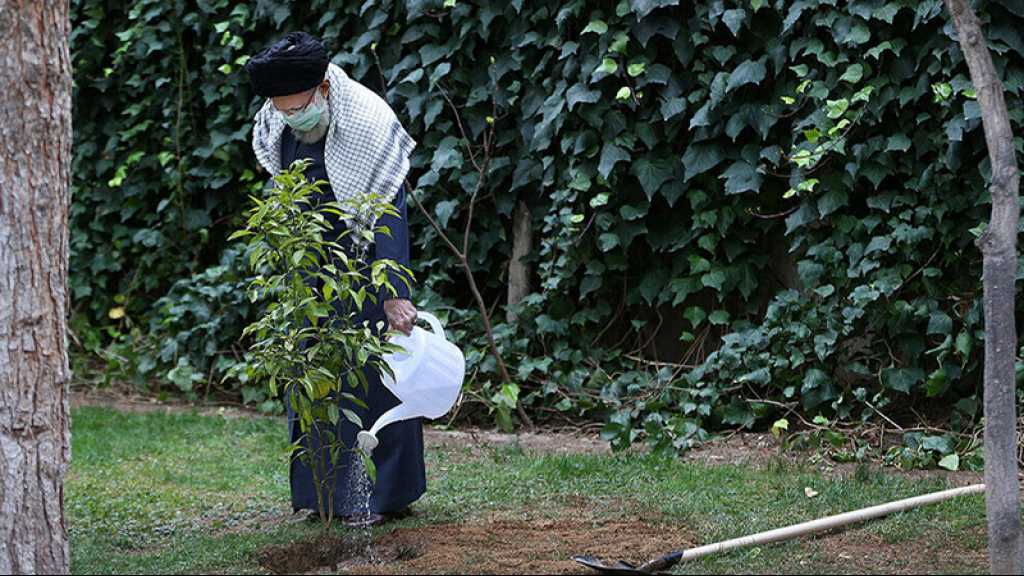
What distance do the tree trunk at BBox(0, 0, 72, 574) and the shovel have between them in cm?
138

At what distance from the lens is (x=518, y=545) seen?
3721 mm

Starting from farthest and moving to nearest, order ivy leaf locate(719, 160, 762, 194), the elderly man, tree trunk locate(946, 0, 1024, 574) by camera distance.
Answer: ivy leaf locate(719, 160, 762, 194) → the elderly man → tree trunk locate(946, 0, 1024, 574)

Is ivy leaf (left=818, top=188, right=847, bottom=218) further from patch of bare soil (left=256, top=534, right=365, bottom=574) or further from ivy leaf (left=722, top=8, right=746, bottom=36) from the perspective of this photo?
patch of bare soil (left=256, top=534, right=365, bottom=574)

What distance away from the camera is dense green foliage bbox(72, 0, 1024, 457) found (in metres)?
4.97

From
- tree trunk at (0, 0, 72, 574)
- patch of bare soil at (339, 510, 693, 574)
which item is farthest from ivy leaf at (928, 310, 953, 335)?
tree trunk at (0, 0, 72, 574)

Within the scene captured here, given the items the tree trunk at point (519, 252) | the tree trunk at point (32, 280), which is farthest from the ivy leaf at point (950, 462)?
the tree trunk at point (32, 280)

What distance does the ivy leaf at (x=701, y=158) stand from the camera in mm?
5410

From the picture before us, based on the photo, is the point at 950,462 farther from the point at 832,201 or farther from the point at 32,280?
the point at 32,280

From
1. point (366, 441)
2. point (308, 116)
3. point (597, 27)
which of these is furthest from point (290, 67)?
point (597, 27)

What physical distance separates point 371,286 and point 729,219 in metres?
1.98

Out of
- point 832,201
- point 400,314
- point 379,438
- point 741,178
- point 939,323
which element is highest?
point 741,178

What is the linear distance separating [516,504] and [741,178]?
1.80 meters

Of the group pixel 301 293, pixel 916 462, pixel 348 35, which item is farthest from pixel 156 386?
pixel 916 462

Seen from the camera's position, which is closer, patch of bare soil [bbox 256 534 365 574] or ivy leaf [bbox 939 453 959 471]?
patch of bare soil [bbox 256 534 365 574]
